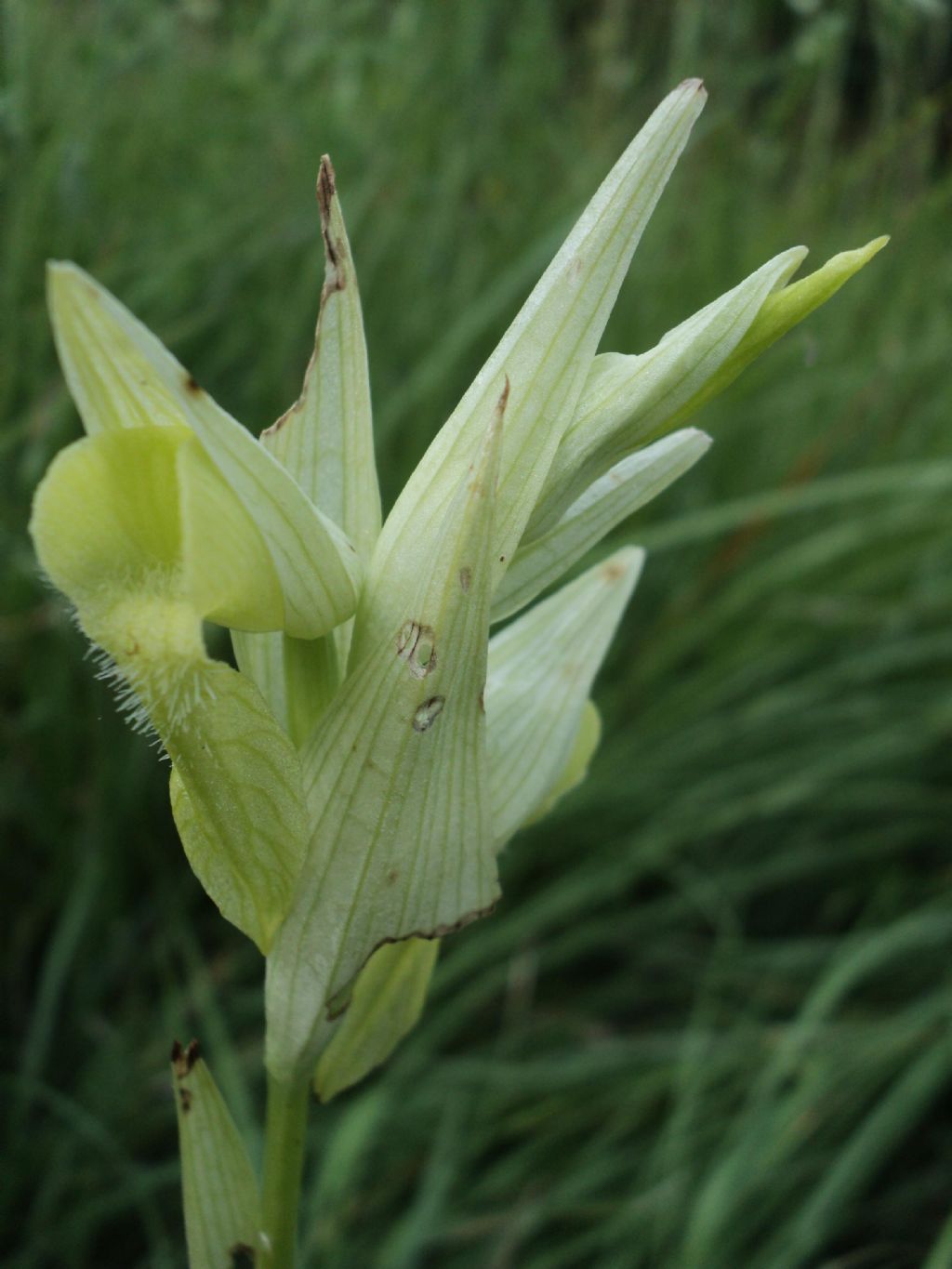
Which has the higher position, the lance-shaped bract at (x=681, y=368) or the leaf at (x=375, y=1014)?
the lance-shaped bract at (x=681, y=368)

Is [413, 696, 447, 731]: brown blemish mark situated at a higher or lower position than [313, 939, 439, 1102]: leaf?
Result: higher

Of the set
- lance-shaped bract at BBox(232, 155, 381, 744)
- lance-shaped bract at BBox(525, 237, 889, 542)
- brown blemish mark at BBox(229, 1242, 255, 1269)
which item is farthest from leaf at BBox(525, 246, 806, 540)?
brown blemish mark at BBox(229, 1242, 255, 1269)

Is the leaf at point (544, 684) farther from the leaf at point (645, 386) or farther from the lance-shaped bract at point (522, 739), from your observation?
the leaf at point (645, 386)

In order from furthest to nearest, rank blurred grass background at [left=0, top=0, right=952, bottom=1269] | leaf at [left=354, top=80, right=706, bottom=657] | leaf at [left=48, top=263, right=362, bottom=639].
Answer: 1. blurred grass background at [left=0, top=0, right=952, bottom=1269]
2. leaf at [left=354, top=80, right=706, bottom=657]
3. leaf at [left=48, top=263, right=362, bottom=639]

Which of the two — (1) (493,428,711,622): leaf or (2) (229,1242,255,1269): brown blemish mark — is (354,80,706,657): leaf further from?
(2) (229,1242,255,1269): brown blemish mark

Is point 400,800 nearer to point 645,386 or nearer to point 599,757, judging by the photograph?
point 645,386

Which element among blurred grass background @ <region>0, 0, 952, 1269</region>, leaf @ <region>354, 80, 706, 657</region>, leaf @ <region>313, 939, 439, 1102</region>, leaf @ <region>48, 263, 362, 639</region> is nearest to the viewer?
leaf @ <region>48, 263, 362, 639</region>

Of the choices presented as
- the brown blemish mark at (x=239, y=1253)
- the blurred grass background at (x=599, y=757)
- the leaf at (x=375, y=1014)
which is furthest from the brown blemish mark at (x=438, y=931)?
the blurred grass background at (x=599, y=757)

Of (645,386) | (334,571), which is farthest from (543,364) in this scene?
(334,571)
